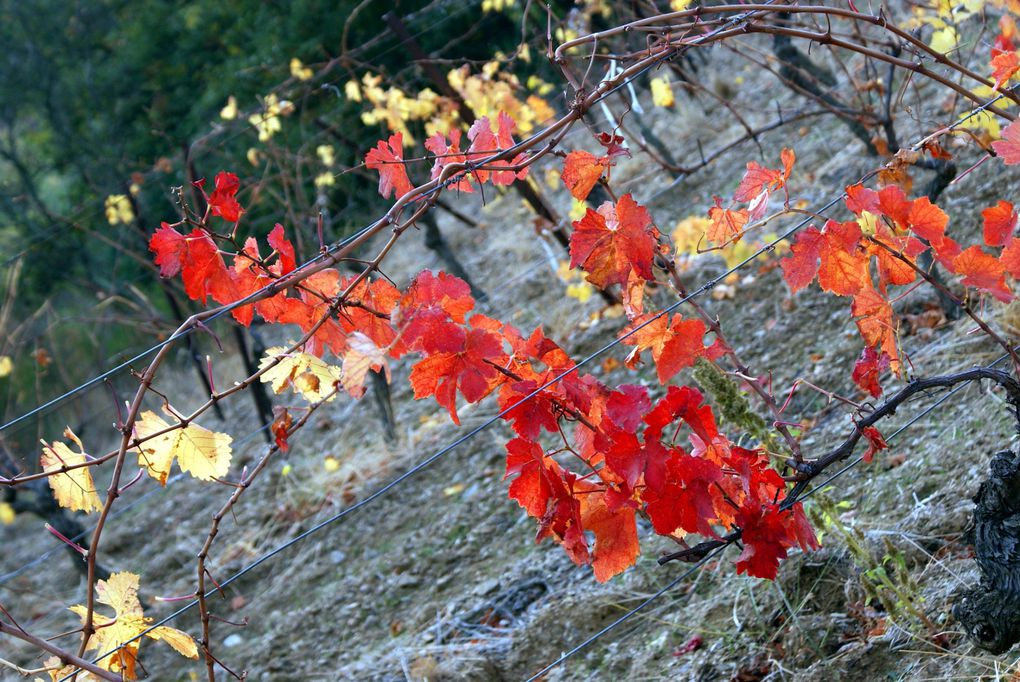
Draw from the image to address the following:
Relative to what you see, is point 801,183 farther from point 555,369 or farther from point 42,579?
point 42,579

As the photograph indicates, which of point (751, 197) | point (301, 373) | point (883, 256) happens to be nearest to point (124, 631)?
point (301, 373)

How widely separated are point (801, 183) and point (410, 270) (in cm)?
356

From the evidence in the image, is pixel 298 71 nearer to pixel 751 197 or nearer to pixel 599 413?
pixel 751 197

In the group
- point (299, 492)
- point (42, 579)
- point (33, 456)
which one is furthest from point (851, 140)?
point (33, 456)

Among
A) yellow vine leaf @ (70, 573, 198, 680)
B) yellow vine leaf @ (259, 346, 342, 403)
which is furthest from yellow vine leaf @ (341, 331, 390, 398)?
yellow vine leaf @ (70, 573, 198, 680)

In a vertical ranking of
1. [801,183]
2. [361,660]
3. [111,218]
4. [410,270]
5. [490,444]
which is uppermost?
[111,218]

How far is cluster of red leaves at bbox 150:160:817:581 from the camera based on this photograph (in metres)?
1.42

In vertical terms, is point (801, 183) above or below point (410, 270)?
below

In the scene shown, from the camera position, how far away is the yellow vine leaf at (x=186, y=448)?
1.55 metres

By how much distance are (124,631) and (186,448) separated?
0.39 m

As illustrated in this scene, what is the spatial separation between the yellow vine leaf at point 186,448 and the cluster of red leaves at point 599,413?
23 centimetres

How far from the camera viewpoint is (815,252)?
1584 millimetres

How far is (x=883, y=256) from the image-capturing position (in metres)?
1.67

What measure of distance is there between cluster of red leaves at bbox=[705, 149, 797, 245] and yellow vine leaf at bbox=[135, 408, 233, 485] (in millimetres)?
959
